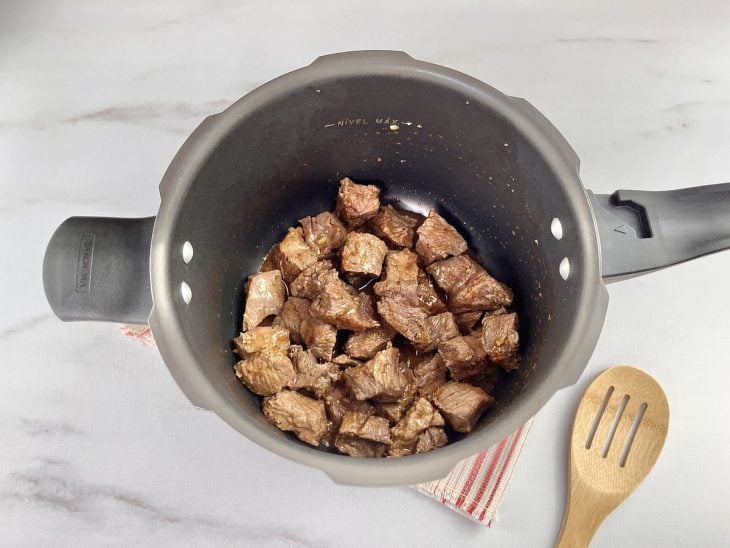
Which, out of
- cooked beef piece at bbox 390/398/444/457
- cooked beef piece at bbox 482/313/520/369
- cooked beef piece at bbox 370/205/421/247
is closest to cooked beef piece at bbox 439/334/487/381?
cooked beef piece at bbox 482/313/520/369

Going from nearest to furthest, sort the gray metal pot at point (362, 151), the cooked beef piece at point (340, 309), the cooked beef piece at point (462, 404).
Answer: the gray metal pot at point (362, 151), the cooked beef piece at point (462, 404), the cooked beef piece at point (340, 309)

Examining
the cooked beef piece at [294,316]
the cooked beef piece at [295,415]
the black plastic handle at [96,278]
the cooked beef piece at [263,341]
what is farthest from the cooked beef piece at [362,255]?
the black plastic handle at [96,278]

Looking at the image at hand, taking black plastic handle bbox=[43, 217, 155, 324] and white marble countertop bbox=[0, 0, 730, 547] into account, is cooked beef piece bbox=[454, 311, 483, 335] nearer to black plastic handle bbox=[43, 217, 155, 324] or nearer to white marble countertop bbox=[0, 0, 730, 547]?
white marble countertop bbox=[0, 0, 730, 547]

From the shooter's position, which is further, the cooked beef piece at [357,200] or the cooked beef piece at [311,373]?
the cooked beef piece at [357,200]

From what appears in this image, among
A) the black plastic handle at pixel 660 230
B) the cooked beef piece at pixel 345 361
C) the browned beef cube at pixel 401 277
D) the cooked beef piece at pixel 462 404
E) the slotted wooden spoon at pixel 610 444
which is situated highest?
the black plastic handle at pixel 660 230

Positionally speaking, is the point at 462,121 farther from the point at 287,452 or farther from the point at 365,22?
the point at 365,22

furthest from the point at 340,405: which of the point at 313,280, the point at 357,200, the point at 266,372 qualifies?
the point at 357,200

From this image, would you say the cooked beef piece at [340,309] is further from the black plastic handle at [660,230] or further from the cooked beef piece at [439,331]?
the black plastic handle at [660,230]
